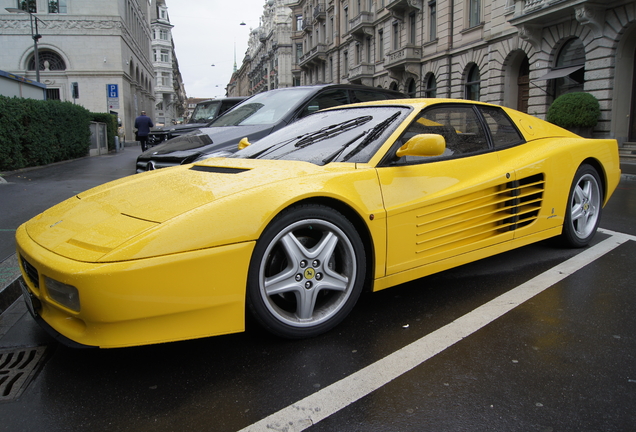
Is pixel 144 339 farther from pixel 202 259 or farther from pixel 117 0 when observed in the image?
pixel 117 0

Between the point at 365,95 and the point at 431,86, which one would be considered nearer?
the point at 365,95

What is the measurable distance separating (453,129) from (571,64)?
58.2 feet

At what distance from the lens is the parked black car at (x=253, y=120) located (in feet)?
18.1

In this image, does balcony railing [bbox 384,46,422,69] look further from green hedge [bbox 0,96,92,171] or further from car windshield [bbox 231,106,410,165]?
car windshield [bbox 231,106,410,165]

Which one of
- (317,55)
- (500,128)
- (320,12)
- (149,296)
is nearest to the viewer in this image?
(149,296)

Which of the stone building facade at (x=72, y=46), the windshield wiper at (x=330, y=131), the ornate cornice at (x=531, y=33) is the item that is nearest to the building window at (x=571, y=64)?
the ornate cornice at (x=531, y=33)

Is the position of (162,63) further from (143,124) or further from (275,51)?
(143,124)

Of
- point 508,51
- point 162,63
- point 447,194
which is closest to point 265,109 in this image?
point 447,194

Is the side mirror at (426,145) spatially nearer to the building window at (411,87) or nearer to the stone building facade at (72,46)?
the building window at (411,87)

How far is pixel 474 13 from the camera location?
23781 mm

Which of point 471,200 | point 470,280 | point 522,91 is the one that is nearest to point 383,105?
point 471,200

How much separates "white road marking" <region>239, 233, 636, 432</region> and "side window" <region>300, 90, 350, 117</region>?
12.3 ft

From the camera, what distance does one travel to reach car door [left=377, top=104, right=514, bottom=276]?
2.68m

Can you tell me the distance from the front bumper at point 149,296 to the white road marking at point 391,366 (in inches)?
19.7
